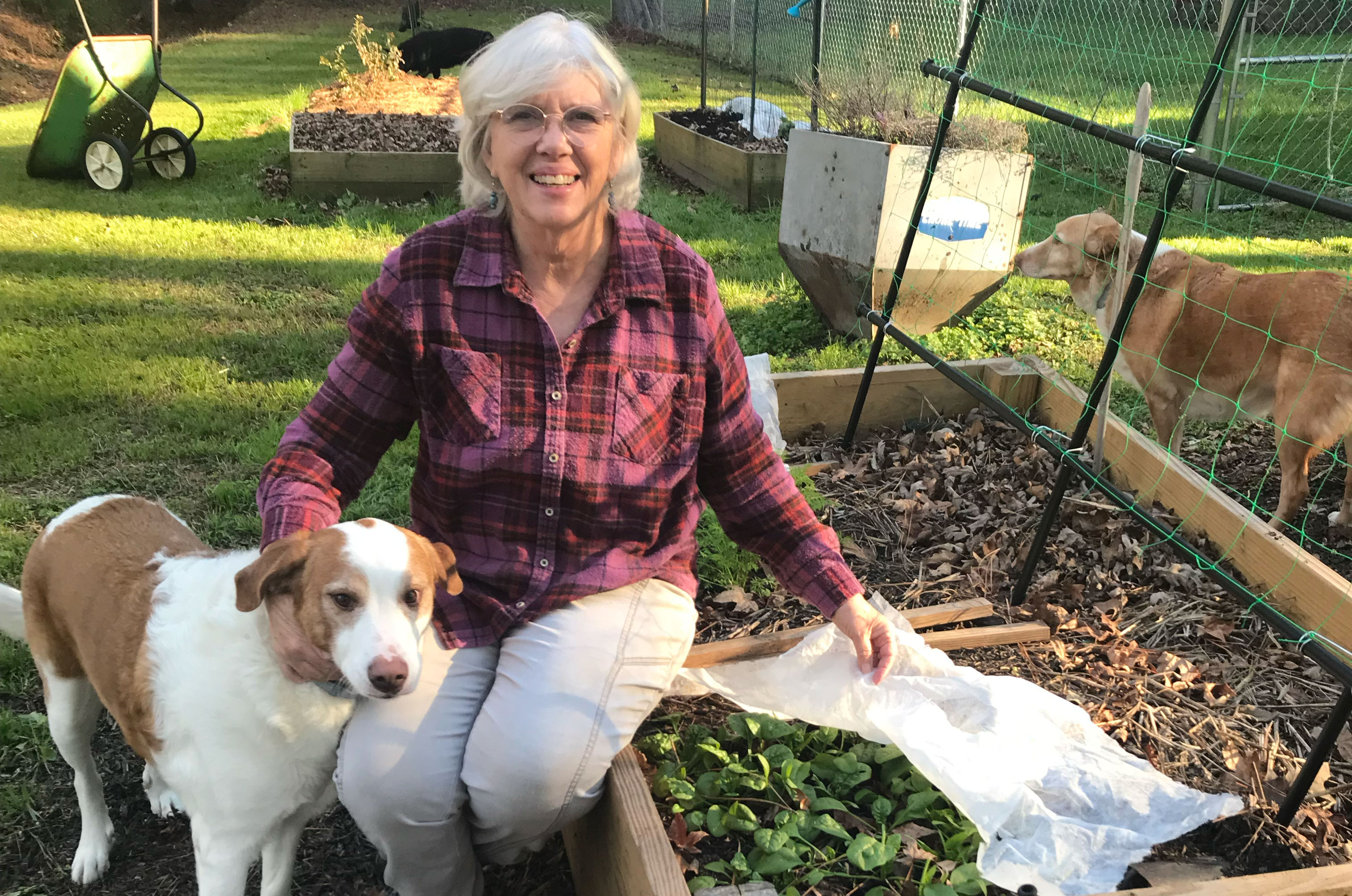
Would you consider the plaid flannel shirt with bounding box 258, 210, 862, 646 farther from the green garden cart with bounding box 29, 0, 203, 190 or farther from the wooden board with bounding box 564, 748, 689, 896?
the green garden cart with bounding box 29, 0, 203, 190

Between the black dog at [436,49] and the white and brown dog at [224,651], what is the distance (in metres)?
Answer: 14.1

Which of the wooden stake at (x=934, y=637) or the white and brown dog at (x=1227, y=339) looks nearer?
the wooden stake at (x=934, y=637)

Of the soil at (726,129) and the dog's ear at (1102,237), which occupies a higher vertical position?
the dog's ear at (1102,237)

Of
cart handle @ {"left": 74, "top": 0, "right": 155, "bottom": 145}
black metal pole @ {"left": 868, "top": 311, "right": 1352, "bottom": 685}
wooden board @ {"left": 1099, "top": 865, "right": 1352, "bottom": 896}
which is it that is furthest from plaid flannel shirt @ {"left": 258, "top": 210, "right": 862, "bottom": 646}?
cart handle @ {"left": 74, "top": 0, "right": 155, "bottom": 145}

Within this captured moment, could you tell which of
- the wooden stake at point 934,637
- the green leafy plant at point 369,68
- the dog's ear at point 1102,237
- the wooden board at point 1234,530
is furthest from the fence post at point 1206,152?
the green leafy plant at point 369,68

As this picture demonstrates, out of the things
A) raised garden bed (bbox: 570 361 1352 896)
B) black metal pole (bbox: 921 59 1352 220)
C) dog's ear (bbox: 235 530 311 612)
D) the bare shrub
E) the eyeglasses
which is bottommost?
raised garden bed (bbox: 570 361 1352 896)

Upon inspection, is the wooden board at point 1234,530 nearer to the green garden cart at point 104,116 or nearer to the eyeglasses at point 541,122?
the eyeglasses at point 541,122

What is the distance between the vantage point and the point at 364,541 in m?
1.86

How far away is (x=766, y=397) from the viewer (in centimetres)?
414

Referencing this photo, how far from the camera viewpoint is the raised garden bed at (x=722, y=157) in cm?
841

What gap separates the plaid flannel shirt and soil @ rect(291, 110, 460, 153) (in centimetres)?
676

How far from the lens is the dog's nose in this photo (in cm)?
175

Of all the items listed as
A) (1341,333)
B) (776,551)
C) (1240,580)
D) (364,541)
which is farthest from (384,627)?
(1341,333)

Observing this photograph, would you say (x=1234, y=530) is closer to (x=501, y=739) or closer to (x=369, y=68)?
(x=501, y=739)
